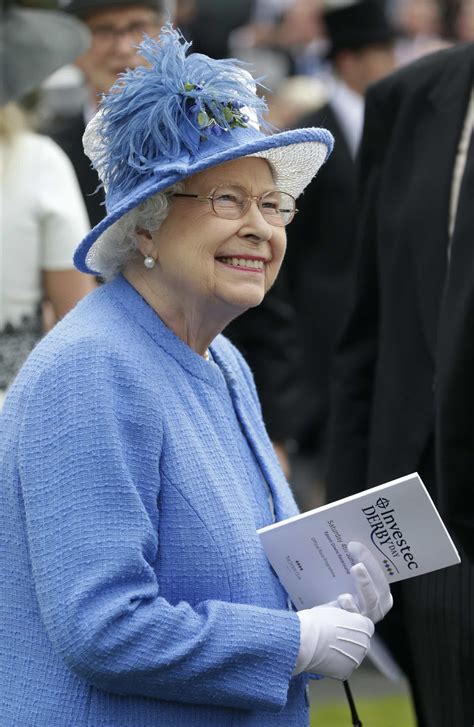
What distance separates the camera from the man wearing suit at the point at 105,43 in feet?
15.2

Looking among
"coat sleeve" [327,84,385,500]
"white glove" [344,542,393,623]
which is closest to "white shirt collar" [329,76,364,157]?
"coat sleeve" [327,84,385,500]

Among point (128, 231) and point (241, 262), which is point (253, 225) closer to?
point (241, 262)

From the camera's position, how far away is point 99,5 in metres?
4.74

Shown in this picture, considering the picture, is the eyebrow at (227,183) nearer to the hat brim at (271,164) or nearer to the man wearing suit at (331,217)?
the hat brim at (271,164)

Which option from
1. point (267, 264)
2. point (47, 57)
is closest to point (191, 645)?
point (267, 264)

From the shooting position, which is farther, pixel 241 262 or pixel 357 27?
pixel 357 27

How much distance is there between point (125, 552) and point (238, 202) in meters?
0.72

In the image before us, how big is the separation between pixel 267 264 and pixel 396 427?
105 cm

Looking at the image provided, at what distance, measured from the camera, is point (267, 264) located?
8.87 ft

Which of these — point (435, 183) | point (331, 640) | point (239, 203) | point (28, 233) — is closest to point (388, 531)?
point (331, 640)

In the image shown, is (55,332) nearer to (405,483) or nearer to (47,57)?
(405,483)

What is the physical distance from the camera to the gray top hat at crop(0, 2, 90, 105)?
4.30 m

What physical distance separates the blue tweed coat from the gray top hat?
1.89m

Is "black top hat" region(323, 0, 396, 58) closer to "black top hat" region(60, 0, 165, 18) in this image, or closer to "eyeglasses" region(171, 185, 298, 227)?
"black top hat" region(60, 0, 165, 18)
